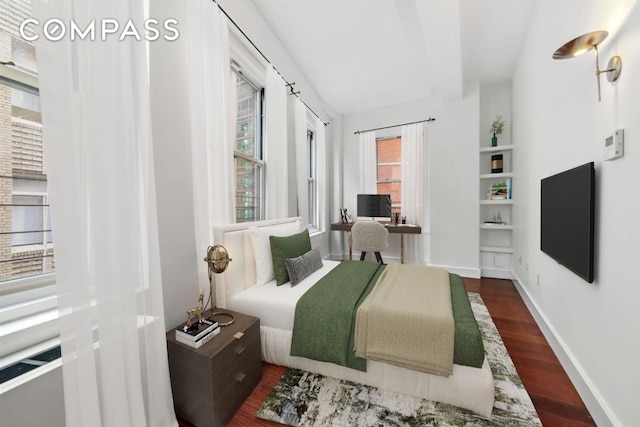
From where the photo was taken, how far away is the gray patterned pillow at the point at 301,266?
6.64ft

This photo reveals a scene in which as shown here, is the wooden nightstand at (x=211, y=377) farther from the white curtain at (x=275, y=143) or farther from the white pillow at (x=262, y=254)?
the white curtain at (x=275, y=143)

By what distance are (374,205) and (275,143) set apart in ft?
7.87

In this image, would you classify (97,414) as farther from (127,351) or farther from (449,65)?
(449,65)

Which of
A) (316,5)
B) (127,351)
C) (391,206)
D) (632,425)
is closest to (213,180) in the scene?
(127,351)

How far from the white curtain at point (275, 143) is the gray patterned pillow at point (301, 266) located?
703 millimetres

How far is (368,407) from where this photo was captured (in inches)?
54.1

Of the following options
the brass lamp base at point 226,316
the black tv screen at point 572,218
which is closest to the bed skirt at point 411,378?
the brass lamp base at point 226,316

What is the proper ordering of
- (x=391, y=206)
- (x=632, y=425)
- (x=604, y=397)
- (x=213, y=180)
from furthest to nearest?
(x=391, y=206), (x=213, y=180), (x=604, y=397), (x=632, y=425)

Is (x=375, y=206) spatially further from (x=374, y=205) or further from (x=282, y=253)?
(x=282, y=253)

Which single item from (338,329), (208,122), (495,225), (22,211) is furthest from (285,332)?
(495,225)

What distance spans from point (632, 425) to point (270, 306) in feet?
6.06

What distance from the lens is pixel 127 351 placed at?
105 centimetres

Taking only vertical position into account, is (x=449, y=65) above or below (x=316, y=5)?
below

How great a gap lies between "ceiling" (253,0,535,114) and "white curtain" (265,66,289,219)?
639mm
